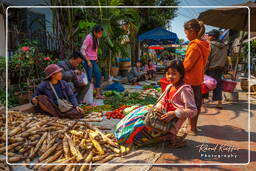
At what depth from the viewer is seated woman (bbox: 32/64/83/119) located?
154 inches

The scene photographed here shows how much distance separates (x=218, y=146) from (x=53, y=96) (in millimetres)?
2786

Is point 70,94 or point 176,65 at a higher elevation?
point 176,65

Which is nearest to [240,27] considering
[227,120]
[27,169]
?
[227,120]

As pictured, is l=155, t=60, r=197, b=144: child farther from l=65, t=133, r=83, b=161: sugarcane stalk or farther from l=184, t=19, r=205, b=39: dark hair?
l=65, t=133, r=83, b=161: sugarcane stalk

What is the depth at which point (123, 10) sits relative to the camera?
8656mm

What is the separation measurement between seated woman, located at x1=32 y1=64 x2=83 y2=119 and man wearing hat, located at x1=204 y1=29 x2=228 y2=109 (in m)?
3.13

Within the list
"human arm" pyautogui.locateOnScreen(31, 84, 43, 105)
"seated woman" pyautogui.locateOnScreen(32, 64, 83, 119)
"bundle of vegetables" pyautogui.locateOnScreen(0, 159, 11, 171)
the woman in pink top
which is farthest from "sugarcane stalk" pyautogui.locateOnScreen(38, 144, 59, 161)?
the woman in pink top

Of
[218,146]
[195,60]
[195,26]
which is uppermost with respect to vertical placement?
[195,26]

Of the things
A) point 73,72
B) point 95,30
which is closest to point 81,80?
point 73,72

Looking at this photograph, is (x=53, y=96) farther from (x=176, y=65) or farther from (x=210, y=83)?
(x=210, y=83)

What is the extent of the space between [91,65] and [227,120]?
321 cm

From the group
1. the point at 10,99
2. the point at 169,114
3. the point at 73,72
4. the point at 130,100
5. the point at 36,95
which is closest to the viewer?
the point at 169,114

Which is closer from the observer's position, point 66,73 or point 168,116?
point 168,116

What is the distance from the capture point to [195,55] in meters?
3.28
